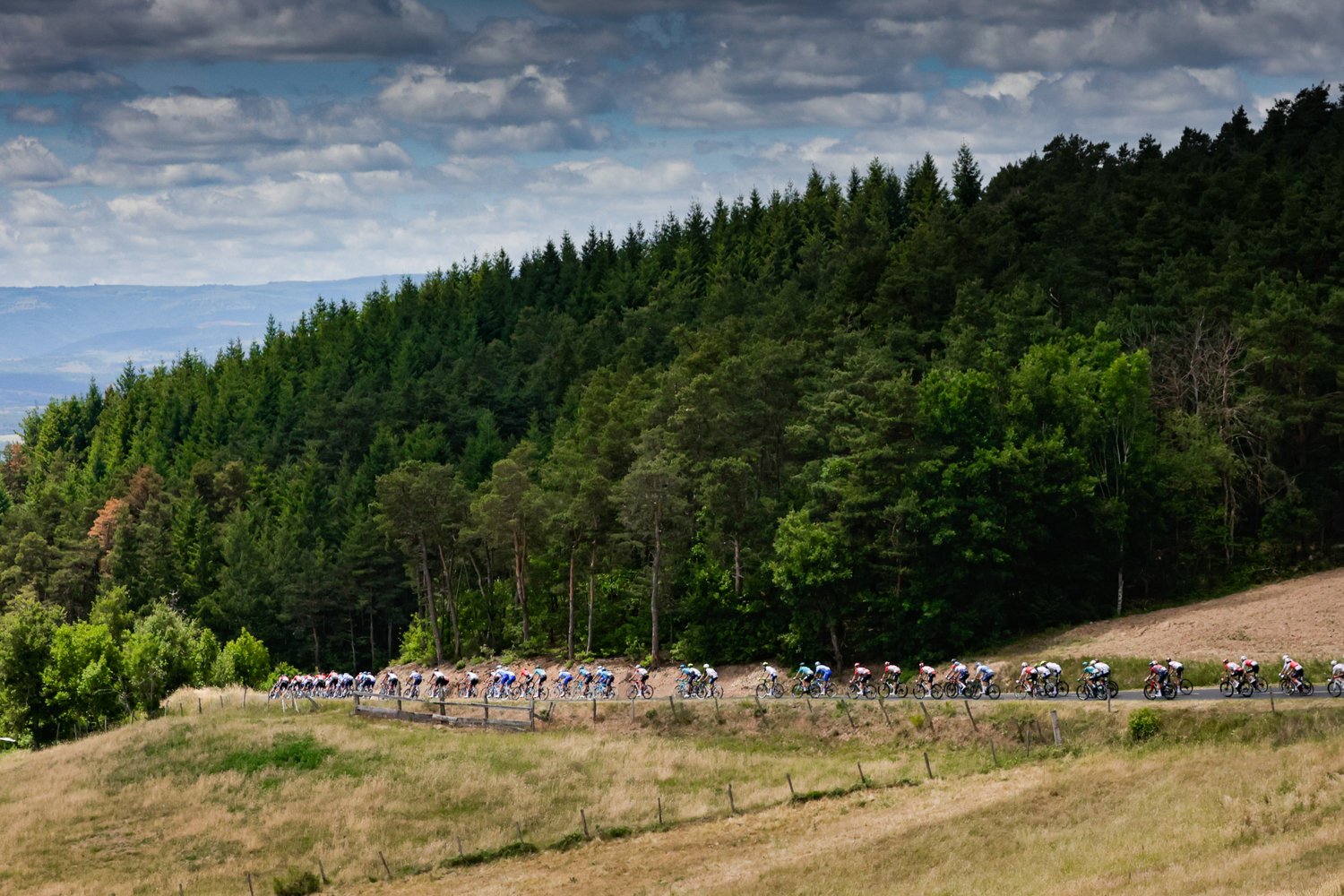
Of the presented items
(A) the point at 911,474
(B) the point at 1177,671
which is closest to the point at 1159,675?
(B) the point at 1177,671

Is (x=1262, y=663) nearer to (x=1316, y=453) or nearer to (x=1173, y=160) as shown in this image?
→ (x=1316, y=453)

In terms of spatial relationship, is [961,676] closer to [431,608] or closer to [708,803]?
[708,803]

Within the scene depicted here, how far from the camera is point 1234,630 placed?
64875mm

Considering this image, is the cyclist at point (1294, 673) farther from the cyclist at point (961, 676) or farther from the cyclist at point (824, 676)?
the cyclist at point (824, 676)

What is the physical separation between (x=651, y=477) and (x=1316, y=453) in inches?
1528

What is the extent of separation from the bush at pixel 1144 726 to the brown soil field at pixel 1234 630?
35.5 ft

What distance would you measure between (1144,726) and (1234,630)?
16520mm

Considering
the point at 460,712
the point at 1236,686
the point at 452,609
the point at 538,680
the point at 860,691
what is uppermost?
the point at 452,609

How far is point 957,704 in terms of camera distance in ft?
193

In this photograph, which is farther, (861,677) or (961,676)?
(861,677)

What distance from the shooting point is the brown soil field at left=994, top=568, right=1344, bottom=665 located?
61787mm

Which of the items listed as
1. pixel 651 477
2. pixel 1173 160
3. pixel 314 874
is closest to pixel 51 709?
pixel 651 477

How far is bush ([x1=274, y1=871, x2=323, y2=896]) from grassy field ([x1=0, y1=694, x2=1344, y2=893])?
30.4 inches

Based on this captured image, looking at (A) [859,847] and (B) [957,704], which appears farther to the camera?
(B) [957,704]
